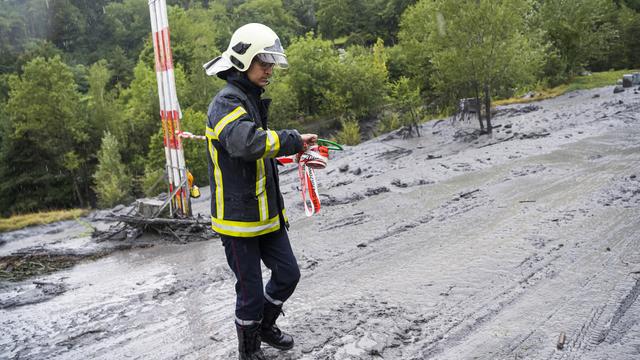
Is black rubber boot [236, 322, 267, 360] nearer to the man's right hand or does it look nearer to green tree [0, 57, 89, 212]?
the man's right hand

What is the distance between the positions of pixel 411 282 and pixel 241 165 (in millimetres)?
2366

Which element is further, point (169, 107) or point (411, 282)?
point (169, 107)

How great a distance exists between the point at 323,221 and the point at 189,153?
719 inches

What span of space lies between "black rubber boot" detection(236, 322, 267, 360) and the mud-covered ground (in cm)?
19

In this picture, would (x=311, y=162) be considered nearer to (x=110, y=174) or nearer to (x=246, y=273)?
(x=246, y=273)

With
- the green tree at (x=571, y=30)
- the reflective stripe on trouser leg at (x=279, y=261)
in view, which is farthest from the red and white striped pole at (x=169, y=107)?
the green tree at (x=571, y=30)

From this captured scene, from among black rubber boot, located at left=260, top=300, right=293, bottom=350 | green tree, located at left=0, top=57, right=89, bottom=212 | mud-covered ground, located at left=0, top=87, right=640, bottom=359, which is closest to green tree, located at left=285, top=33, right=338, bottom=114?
green tree, located at left=0, top=57, right=89, bottom=212

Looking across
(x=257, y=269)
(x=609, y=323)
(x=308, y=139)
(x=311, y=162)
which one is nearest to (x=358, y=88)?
(x=311, y=162)

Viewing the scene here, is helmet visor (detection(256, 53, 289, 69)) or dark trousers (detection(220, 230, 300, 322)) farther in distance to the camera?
dark trousers (detection(220, 230, 300, 322))

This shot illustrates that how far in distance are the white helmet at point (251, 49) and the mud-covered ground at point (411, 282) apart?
212 centimetres

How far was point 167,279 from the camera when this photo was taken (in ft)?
18.7

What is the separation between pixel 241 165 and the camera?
3.13 meters

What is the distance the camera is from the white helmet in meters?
3.11

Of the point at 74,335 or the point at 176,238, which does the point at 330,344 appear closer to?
the point at 74,335
